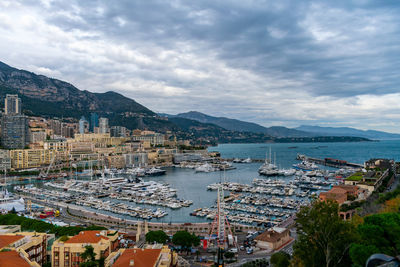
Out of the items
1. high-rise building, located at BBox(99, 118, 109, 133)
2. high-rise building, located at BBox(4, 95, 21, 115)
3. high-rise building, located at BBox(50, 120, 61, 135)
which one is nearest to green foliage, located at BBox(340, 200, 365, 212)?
high-rise building, located at BBox(4, 95, 21, 115)

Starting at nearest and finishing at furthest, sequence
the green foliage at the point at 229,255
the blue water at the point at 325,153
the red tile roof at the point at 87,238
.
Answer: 1. the red tile roof at the point at 87,238
2. the green foliage at the point at 229,255
3. the blue water at the point at 325,153

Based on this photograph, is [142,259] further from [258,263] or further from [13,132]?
[13,132]

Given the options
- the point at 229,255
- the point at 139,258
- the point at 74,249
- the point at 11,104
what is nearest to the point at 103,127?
the point at 11,104

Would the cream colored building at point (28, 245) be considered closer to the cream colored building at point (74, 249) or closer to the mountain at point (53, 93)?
the cream colored building at point (74, 249)

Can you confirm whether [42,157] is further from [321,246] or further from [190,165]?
[321,246]

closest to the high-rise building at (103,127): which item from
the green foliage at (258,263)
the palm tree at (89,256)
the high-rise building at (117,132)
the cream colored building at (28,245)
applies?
the high-rise building at (117,132)

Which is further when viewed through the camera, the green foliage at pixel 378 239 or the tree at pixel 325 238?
the tree at pixel 325 238

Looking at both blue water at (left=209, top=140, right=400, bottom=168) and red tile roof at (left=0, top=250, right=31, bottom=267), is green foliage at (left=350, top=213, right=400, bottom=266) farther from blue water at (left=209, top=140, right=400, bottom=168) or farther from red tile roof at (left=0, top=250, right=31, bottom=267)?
blue water at (left=209, top=140, right=400, bottom=168)
